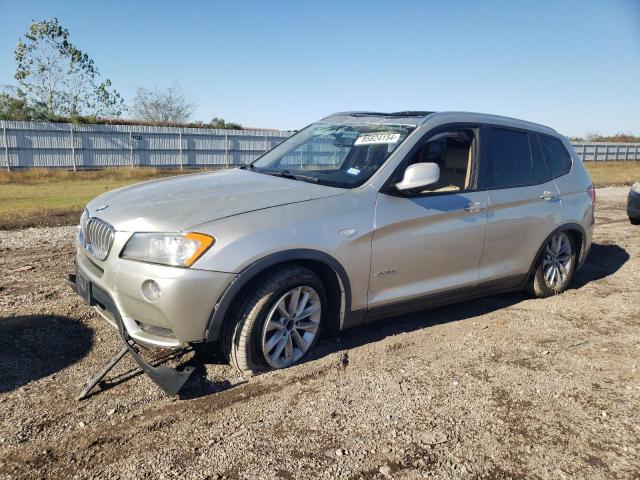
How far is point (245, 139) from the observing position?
31.1m

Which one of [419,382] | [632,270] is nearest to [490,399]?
[419,382]

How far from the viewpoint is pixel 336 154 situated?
15.0ft

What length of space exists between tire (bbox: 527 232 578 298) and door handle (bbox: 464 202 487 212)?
116 centimetres

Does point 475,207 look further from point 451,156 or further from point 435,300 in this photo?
point 435,300

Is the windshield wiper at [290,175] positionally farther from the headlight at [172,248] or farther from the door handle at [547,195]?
the door handle at [547,195]

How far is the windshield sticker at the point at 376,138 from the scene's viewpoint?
14.2ft

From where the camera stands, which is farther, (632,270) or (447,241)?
(632,270)

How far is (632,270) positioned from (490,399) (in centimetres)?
460

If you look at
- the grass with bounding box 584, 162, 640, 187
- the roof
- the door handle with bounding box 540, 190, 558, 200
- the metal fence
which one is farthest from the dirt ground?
the metal fence

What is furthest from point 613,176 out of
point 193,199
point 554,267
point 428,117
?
point 193,199

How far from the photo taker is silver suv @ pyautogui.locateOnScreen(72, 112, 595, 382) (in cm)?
326

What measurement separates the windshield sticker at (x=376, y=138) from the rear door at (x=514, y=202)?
0.96m

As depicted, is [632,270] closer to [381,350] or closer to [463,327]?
[463,327]

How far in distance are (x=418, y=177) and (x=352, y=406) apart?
1722 millimetres
